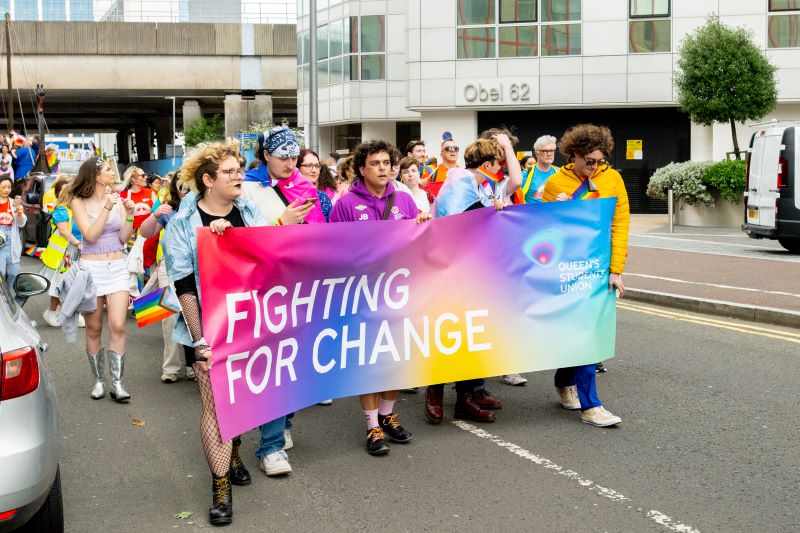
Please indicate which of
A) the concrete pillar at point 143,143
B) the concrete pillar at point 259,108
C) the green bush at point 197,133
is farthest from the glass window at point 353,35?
the concrete pillar at point 143,143

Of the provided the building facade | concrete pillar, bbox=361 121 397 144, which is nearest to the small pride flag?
the building facade

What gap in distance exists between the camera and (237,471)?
5.76 metres

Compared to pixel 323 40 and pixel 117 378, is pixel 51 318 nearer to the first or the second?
pixel 117 378

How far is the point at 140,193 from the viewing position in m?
13.1

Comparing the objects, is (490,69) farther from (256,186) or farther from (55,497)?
(55,497)

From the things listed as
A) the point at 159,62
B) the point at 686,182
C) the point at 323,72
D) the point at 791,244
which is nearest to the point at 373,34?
the point at 323,72

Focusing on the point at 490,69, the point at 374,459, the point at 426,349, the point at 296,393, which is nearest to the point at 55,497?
the point at 296,393

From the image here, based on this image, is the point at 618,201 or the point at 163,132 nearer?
the point at 618,201

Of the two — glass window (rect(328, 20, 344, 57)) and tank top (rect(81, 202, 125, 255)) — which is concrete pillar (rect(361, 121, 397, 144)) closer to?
glass window (rect(328, 20, 344, 57))

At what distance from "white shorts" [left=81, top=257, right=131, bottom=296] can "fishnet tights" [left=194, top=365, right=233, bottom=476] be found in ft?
9.90

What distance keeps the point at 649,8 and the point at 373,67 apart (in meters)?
13.0

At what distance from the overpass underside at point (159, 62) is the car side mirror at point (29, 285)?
47637mm

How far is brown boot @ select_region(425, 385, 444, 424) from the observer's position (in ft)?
23.1

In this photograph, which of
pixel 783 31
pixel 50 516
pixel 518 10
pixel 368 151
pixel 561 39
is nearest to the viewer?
pixel 50 516
